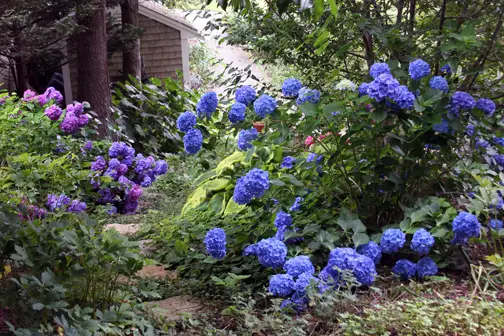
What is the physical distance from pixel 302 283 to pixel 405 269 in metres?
0.55

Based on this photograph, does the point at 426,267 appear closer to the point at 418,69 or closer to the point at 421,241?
the point at 421,241

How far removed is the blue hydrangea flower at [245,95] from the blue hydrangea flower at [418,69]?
2.52 feet

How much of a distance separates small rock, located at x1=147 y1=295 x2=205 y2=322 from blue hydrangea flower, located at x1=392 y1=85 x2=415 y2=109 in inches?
50.4

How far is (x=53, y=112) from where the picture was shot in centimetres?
482

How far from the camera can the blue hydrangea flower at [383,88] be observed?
99.7 inches

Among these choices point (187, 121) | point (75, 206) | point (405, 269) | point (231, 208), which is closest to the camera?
point (405, 269)

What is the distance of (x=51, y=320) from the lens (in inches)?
82.8

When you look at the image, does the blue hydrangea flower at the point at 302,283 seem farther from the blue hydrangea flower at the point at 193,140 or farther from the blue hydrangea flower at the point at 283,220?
the blue hydrangea flower at the point at 193,140

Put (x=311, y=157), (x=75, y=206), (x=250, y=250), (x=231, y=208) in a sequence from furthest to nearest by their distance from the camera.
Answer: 1. (x=75, y=206)
2. (x=231, y=208)
3. (x=311, y=157)
4. (x=250, y=250)

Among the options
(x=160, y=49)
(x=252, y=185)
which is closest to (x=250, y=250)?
(x=252, y=185)

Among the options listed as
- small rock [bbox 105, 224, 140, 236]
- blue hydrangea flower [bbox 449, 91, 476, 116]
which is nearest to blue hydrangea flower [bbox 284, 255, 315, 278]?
blue hydrangea flower [bbox 449, 91, 476, 116]

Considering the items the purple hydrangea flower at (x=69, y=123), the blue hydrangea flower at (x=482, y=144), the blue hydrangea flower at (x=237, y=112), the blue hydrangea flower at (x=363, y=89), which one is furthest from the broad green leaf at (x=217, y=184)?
the purple hydrangea flower at (x=69, y=123)

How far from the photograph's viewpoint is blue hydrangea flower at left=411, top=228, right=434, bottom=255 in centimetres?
251

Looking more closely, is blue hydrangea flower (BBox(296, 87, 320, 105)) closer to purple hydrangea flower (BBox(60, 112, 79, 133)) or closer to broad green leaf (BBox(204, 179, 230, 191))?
broad green leaf (BBox(204, 179, 230, 191))
